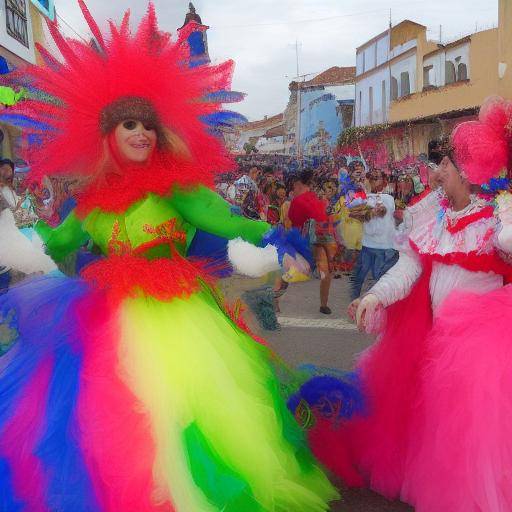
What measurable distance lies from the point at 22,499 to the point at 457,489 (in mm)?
1637

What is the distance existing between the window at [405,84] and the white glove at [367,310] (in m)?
34.6

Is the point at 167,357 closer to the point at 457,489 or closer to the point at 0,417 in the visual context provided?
the point at 0,417

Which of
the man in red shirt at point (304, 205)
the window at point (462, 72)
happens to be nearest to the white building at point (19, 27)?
the man in red shirt at point (304, 205)

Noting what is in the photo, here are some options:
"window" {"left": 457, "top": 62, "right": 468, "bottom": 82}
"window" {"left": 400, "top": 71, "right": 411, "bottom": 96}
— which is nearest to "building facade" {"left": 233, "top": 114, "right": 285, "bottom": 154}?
"window" {"left": 400, "top": 71, "right": 411, "bottom": 96}

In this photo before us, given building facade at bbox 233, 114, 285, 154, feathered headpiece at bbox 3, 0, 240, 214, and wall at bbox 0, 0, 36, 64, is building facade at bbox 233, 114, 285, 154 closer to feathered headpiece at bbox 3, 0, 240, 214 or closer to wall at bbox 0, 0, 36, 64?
wall at bbox 0, 0, 36, 64

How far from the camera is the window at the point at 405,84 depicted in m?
35.3

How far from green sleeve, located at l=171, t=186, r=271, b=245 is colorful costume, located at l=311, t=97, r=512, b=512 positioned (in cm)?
69

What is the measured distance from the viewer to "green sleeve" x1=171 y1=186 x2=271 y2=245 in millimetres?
2736

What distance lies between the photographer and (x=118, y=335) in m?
2.47

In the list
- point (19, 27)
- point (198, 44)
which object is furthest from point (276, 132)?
point (198, 44)

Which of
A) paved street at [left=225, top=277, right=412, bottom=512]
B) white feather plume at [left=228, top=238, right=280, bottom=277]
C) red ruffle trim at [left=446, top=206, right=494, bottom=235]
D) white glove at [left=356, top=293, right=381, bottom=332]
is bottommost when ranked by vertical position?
paved street at [left=225, top=277, right=412, bottom=512]

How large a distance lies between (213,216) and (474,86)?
85.2 feet

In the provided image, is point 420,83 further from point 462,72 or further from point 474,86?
point 474,86

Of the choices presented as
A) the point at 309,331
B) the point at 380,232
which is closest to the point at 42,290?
the point at 309,331
